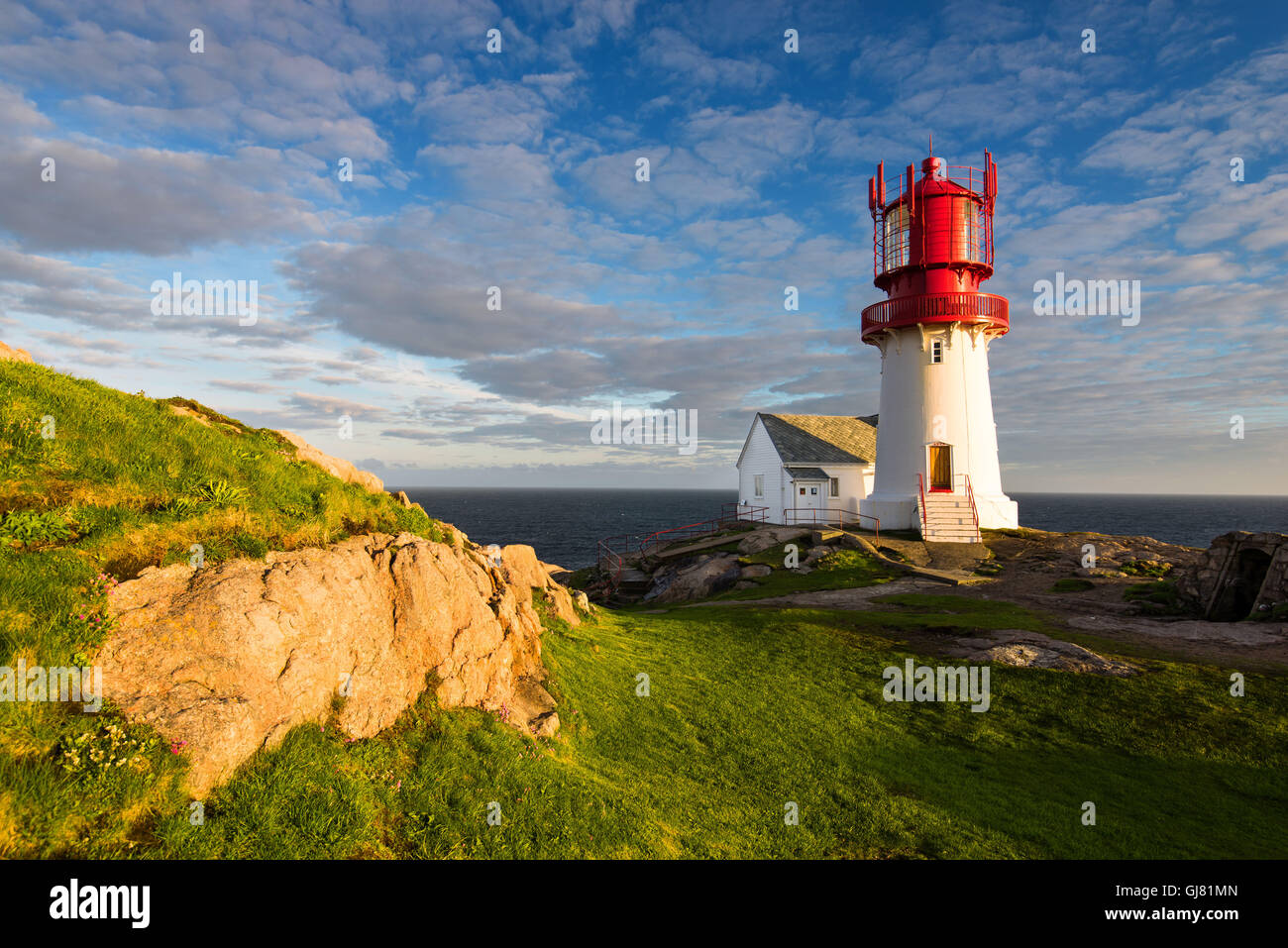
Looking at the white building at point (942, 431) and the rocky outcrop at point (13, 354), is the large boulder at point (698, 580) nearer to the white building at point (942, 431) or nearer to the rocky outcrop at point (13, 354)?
the white building at point (942, 431)

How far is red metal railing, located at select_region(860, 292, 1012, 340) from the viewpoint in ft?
112

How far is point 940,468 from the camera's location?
3625 centimetres

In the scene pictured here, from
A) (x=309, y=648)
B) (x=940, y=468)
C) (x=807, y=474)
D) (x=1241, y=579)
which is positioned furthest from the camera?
(x=807, y=474)

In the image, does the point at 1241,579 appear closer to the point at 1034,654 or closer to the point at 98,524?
the point at 1034,654

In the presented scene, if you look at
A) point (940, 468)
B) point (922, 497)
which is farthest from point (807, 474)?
point (922, 497)

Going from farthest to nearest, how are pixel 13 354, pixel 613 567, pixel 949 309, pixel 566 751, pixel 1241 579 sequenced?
pixel 613 567
pixel 949 309
pixel 1241 579
pixel 13 354
pixel 566 751

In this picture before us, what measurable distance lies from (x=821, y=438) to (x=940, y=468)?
1302 cm

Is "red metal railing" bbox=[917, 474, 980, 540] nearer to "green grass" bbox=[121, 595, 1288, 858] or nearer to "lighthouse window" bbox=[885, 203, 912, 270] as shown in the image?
"lighthouse window" bbox=[885, 203, 912, 270]

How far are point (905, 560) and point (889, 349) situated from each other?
1380cm

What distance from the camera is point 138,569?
22.1 ft

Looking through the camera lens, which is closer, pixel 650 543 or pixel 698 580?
pixel 698 580
